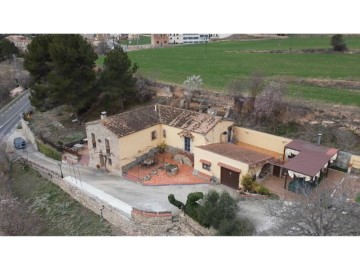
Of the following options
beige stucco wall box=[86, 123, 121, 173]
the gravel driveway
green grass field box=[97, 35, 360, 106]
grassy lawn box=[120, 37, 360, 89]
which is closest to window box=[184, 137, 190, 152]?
beige stucco wall box=[86, 123, 121, 173]

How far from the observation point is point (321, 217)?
16266 mm

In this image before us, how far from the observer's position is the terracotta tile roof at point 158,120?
2802cm

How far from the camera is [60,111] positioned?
144 ft

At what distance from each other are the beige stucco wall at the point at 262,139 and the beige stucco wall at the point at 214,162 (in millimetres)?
5495

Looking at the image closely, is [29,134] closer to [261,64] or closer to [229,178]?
[229,178]

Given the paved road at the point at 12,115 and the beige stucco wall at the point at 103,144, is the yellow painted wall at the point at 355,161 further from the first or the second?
the paved road at the point at 12,115

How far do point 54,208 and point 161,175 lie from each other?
8.94m

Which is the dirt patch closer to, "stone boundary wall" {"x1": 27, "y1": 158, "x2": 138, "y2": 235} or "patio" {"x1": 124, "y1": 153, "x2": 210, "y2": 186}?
"stone boundary wall" {"x1": 27, "y1": 158, "x2": 138, "y2": 235}

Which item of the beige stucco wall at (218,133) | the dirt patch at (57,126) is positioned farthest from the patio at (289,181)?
the dirt patch at (57,126)

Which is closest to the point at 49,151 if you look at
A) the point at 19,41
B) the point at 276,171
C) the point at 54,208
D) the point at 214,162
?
the point at 54,208

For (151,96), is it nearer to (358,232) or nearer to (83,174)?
(83,174)

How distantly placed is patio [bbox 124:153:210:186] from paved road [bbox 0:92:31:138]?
23789mm

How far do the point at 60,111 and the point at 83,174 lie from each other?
17582 mm

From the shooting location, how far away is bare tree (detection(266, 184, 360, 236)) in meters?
16.1
